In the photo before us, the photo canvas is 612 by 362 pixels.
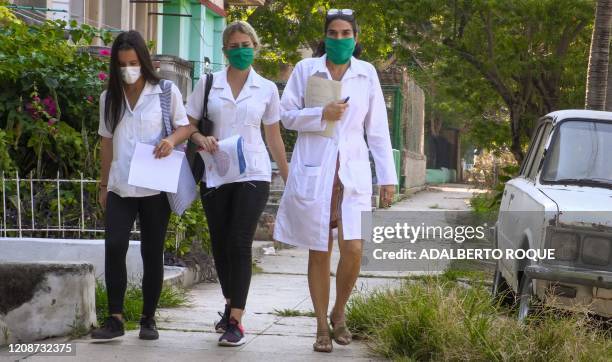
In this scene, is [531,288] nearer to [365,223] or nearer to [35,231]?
[365,223]

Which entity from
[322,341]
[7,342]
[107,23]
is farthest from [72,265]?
[107,23]

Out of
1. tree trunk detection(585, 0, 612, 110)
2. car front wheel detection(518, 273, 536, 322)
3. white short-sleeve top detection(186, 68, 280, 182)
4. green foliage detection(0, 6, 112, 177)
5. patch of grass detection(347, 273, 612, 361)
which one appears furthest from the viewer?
tree trunk detection(585, 0, 612, 110)

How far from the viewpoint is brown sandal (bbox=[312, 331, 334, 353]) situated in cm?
659

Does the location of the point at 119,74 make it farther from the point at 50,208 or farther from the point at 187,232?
the point at 187,232

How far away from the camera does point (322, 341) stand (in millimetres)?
6598

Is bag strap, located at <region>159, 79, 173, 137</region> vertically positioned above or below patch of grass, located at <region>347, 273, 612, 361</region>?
above

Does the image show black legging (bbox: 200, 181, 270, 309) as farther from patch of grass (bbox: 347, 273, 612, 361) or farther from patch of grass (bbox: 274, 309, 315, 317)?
patch of grass (bbox: 274, 309, 315, 317)

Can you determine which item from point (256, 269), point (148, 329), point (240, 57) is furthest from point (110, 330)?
point (256, 269)

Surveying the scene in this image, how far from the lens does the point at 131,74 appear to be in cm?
670

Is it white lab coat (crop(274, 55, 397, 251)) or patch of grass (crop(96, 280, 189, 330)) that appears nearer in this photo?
white lab coat (crop(274, 55, 397, 251))

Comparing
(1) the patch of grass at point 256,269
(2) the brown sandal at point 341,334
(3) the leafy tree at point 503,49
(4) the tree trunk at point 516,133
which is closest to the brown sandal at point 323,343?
(2) the brown sandal at point 341,334

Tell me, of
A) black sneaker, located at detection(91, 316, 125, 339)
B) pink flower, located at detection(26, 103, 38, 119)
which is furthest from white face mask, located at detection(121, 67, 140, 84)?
pink flower, located at detection(26, 103, 38, 119)

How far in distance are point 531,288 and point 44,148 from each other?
468cm

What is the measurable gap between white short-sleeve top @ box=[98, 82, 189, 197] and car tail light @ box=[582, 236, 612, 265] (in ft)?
8.74
